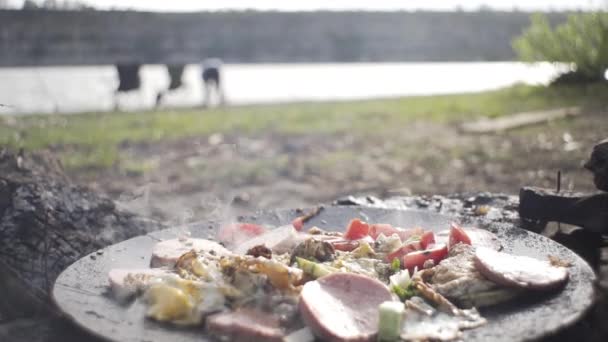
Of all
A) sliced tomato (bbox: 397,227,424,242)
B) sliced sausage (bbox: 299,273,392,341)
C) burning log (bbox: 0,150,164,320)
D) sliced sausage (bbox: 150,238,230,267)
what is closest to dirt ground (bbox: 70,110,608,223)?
burning log (bbox: 0,150,164,320)

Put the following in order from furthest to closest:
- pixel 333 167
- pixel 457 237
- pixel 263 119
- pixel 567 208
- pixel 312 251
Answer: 1. pixel 263 119
2. pixel 333 167
3. pixel 567 208
4. pixel 457 237
5. pixel 312 251

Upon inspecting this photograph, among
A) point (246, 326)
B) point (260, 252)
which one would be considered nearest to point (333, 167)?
point (260, 252)

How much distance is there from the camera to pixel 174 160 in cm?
993

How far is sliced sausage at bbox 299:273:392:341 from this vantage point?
6.14 ft

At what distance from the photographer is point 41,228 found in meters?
3.30

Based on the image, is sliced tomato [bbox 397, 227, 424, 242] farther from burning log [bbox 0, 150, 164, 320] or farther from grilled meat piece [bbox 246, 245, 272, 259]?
burning log [bbox 0, 150, 164, 320]

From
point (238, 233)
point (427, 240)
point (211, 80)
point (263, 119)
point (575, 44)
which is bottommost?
point (263, 119)

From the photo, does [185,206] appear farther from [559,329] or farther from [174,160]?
[559,329]

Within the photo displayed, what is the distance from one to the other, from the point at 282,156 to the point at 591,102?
7072 millimetres

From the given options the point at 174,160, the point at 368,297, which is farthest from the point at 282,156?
the point at 368,297

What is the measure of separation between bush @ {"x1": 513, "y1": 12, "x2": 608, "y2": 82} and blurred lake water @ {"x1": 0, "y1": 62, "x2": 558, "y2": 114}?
564 millimetres

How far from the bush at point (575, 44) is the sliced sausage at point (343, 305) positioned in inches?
478

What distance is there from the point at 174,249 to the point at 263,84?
90.4ft

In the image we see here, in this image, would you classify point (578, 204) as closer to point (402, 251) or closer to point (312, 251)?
point (402, 251)
